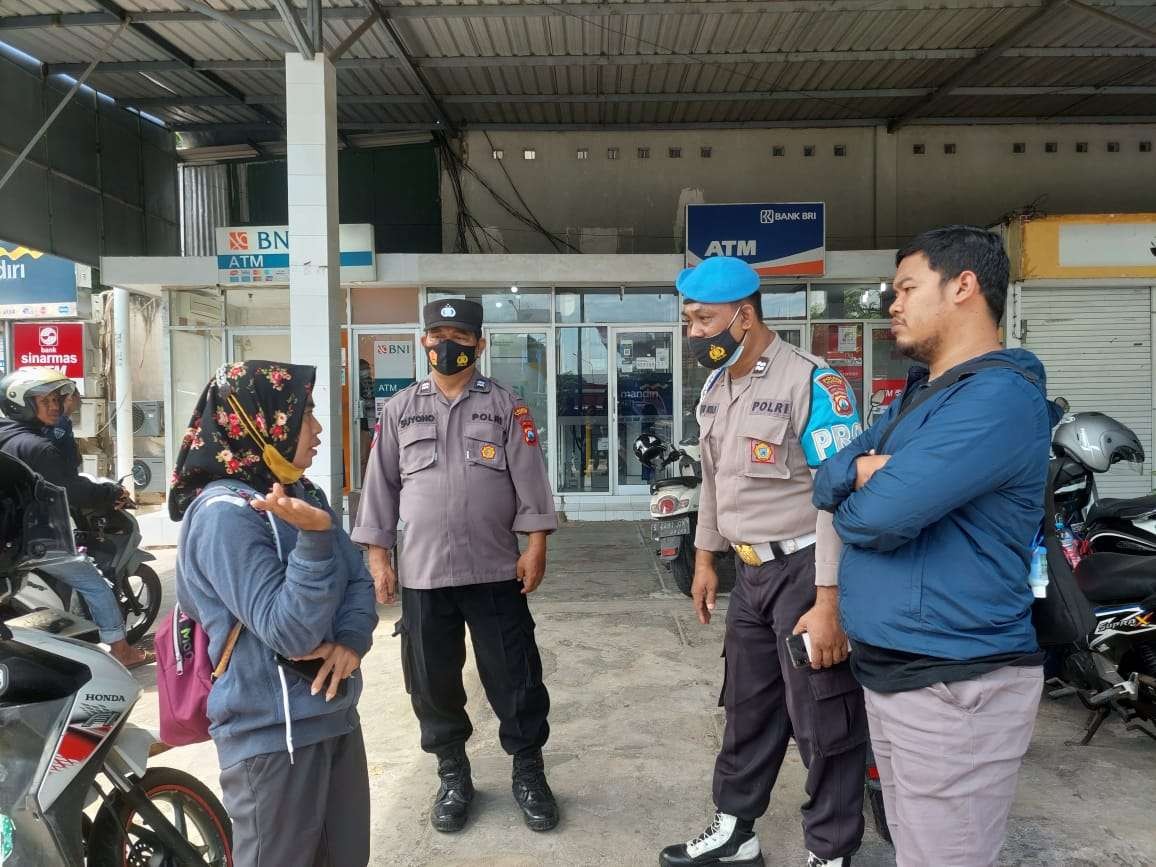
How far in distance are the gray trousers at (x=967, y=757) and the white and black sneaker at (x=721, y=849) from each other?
100 cm

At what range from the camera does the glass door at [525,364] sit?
33.9ft

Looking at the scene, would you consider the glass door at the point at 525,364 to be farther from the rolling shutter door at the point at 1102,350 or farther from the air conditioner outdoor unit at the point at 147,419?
the rolling shutter door at the point at 1102,350

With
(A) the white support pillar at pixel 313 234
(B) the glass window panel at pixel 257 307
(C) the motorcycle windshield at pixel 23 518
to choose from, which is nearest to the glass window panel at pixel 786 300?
(A) the white support pillar at pixel 313 234

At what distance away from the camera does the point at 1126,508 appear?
3.38 metres

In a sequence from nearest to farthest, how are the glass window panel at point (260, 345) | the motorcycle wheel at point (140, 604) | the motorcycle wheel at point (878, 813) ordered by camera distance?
the motorcycle wheel at point (878, 813) < the motorcycle wheel at point (140, 604) < the glass window panel at point (260, 345)

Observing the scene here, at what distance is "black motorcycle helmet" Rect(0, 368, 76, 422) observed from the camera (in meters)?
4.45

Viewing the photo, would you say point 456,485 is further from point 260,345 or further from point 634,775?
point 260,345

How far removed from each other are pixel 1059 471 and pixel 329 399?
5.49 meters

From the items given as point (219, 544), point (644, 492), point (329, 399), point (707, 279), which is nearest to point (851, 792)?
point (707, 279)

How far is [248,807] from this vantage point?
174cm

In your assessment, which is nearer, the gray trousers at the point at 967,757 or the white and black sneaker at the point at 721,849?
the gray trousers at the point at 967,757

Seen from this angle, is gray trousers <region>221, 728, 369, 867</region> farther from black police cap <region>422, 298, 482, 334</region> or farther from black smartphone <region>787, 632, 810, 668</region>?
black police cap <region>422, 298, 482, 334</region>

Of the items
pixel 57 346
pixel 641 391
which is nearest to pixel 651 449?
pixel 641 391

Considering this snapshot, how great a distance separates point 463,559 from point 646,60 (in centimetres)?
803
